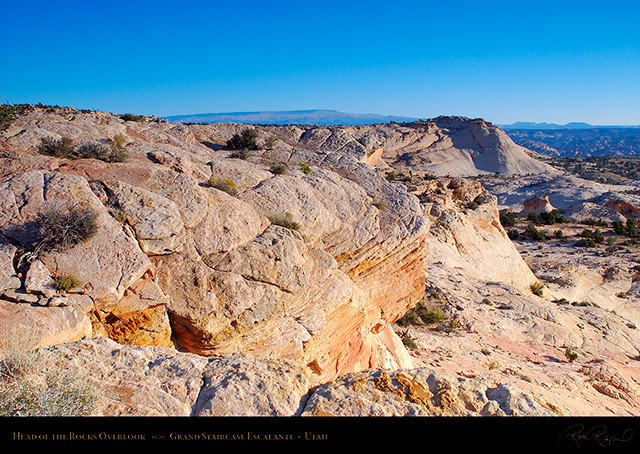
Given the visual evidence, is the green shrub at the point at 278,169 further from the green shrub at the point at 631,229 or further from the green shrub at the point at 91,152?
the green shrub at the point at 631,229

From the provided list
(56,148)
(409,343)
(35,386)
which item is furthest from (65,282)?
(409,343)

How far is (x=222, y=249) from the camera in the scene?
720 cm

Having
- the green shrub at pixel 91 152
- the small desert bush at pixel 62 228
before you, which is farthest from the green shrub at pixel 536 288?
the small desert bush at pixel 62 228

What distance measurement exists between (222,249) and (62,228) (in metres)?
2.41

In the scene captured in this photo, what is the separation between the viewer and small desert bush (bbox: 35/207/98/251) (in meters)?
5.91

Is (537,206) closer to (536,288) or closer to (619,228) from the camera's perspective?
(619,228)

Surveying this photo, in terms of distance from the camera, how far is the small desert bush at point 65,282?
5.60 meters

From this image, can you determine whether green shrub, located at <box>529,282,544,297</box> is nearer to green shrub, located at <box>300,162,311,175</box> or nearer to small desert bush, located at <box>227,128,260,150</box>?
green shrub, located at <box>300,162,311,175</box>

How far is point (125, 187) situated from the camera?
23.7 ft

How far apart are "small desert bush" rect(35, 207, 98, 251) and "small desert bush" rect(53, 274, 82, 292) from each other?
0.53 metres

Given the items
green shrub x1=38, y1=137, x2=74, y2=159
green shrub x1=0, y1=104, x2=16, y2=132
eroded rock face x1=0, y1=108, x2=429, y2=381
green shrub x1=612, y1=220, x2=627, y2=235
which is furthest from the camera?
green shrub x1=612, y1=220, x2=627, y2=235

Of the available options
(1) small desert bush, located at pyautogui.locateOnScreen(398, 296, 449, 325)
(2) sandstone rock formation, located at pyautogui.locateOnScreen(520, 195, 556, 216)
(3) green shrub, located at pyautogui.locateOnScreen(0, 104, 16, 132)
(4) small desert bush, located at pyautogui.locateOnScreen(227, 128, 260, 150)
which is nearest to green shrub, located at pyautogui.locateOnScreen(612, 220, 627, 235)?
(2) sandstone rock formation, located at pyautogui.locateOnScreen(520, 195, 556, 216)

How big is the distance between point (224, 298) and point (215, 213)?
182 cm

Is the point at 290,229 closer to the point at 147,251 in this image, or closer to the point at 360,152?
the point at 147,251
